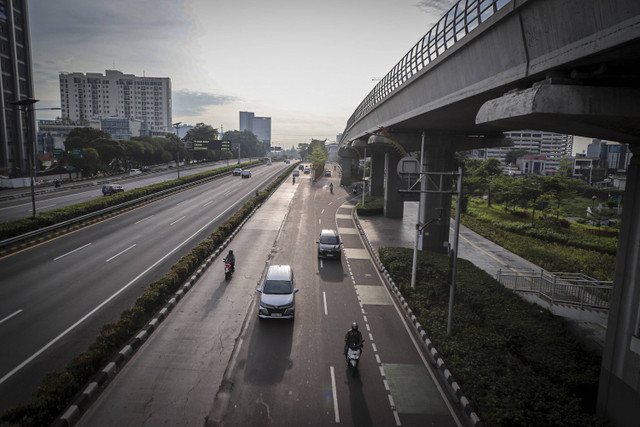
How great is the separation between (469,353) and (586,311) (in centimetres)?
570

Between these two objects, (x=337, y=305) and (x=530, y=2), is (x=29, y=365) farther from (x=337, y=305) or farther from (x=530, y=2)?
(x=530, y=2)

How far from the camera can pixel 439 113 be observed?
18531 mm

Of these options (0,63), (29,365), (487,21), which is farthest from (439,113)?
(0,63)

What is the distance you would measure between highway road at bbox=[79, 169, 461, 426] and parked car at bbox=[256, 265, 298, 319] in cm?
48

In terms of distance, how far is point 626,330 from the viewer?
9.16 m

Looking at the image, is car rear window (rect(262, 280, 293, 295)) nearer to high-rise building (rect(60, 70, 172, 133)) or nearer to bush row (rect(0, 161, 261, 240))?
bush row (rect(0, 161, 261, 240))

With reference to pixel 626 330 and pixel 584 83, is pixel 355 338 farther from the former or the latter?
pixel 584 83

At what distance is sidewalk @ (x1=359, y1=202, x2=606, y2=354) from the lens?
51.6 ft

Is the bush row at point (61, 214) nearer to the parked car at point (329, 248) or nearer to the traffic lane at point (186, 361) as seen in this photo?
the traffic lane at point (186, 361)

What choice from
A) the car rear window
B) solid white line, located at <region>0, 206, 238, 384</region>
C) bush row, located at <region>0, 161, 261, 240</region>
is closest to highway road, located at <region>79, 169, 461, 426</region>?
the car rear window

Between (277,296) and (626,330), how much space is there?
11.6m

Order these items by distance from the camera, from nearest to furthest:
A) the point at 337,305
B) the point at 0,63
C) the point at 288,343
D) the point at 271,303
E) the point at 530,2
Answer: the point at 530,2, the point at 288,343, the point at 271,303, the point at 337,305, the point at 0,63

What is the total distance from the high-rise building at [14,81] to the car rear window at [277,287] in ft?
228

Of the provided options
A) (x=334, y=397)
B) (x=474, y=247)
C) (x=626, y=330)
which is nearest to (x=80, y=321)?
(x=334, y=397)
